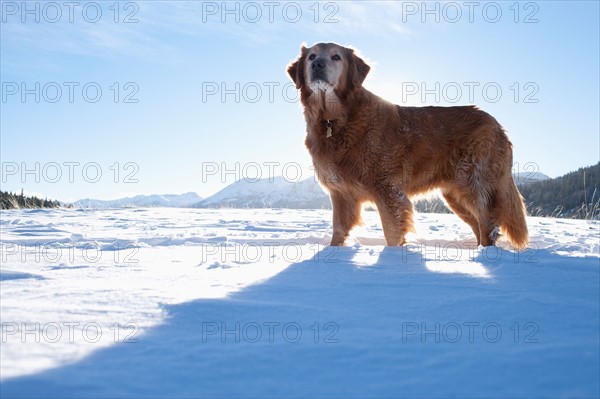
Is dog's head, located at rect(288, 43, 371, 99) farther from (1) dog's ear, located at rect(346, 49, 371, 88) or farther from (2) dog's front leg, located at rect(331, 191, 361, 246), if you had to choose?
(2) dog's front leg, located at rect(331, 191, 361, 246)

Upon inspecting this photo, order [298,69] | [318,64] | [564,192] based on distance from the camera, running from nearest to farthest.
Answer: [318,64], [298,69], [564,192]

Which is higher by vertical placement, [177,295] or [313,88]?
[313,88]

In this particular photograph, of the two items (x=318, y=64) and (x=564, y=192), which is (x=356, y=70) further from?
(x=564, y=192)

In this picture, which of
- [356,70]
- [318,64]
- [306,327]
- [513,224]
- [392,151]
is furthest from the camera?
[356,70]

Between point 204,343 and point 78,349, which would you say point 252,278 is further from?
point 78,349

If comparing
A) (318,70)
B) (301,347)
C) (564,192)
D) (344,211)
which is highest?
(318,70)

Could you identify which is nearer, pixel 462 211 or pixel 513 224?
pixel 513 224

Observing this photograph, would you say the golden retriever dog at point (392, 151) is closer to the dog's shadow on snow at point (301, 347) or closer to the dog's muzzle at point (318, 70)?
the dog's muzzle at point (318, 70)

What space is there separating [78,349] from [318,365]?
806 millimetres

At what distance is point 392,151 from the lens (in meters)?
4.82

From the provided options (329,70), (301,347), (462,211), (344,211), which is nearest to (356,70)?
(329,70)

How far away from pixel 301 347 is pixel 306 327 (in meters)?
0.19

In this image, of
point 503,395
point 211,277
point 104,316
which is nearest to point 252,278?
point 211,277

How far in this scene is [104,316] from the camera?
1.89m
